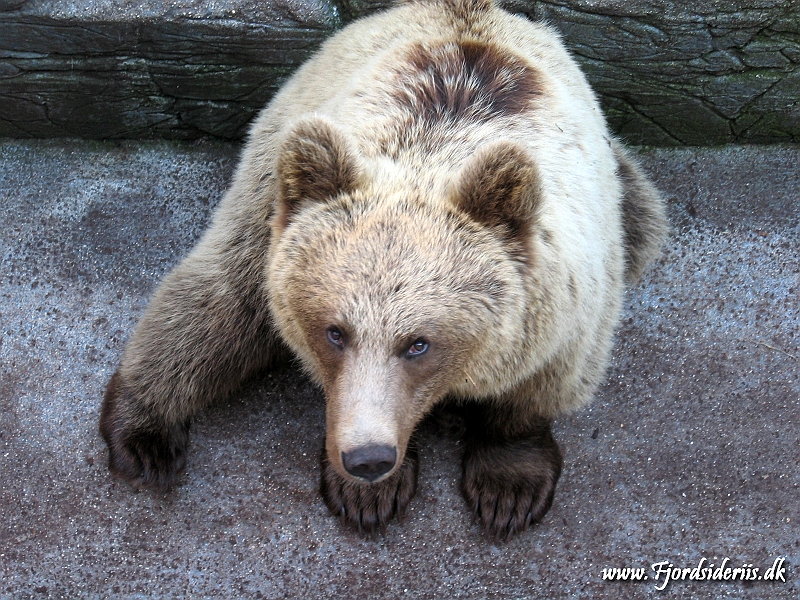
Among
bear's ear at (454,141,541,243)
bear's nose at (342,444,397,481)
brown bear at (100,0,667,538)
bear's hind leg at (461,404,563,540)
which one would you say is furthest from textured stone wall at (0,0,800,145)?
bear's nose at (342,444,397,481)

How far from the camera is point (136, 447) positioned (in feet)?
11.7

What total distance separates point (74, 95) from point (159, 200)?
666mm

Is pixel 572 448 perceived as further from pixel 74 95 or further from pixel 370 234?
pixel 74 95

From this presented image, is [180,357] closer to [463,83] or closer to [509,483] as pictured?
[509,483]

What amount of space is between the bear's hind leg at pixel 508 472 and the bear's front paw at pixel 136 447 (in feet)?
4.25

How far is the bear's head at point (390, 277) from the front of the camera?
8.15 feet

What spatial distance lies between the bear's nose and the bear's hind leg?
1082 millimetres

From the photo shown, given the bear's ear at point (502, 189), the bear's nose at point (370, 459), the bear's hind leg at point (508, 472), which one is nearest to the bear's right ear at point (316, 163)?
the bear's ear at point (502, 189)

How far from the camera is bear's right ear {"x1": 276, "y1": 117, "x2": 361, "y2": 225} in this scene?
262 centimetres

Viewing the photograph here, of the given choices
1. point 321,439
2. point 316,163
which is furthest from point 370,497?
point 316,163

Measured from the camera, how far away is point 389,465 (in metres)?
2.48

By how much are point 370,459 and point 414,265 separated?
1.94ft

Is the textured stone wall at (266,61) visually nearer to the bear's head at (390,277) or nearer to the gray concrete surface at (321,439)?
the gray concrete surface at (321,439)

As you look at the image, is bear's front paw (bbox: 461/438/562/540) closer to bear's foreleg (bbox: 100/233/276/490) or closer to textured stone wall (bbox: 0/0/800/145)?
bear's foreleg (bbox: 100/233/276/490)
